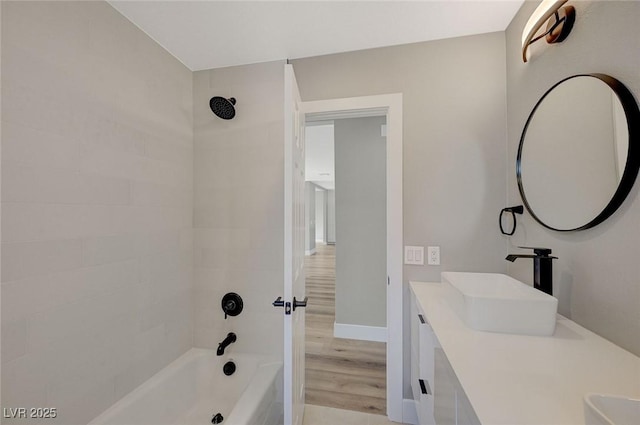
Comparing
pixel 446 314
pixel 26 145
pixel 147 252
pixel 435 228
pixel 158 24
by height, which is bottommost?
pixel 446 314

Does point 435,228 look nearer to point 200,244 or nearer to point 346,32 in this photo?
point 346,32

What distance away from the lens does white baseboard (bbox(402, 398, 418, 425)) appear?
156cm

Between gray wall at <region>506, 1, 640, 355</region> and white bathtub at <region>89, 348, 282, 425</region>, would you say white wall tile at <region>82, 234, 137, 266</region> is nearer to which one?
Answer: white bathtub at <region>89, 348, 282, 425</region>

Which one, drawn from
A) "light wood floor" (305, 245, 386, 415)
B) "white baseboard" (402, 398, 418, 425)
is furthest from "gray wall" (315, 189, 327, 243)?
"white baseboard" (402, 398, 418, 425)

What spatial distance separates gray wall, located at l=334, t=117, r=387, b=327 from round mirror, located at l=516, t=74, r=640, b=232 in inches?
57.5

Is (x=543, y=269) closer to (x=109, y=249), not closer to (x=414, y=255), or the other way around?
(x=414, y=255)

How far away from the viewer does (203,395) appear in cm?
167

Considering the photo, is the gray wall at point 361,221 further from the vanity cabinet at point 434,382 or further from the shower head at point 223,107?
the shower head at point 223,107

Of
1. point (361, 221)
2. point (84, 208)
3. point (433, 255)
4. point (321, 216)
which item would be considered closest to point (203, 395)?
point (84, 208)

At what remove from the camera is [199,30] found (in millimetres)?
1442

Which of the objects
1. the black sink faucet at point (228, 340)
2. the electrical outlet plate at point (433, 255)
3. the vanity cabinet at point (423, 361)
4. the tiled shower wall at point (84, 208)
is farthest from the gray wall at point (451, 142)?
the tiled shower wall at point (84, 208)

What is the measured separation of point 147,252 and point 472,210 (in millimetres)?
2075

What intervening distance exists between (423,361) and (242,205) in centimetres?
151

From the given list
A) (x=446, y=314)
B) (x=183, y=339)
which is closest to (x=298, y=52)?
(x=446, y=314)
